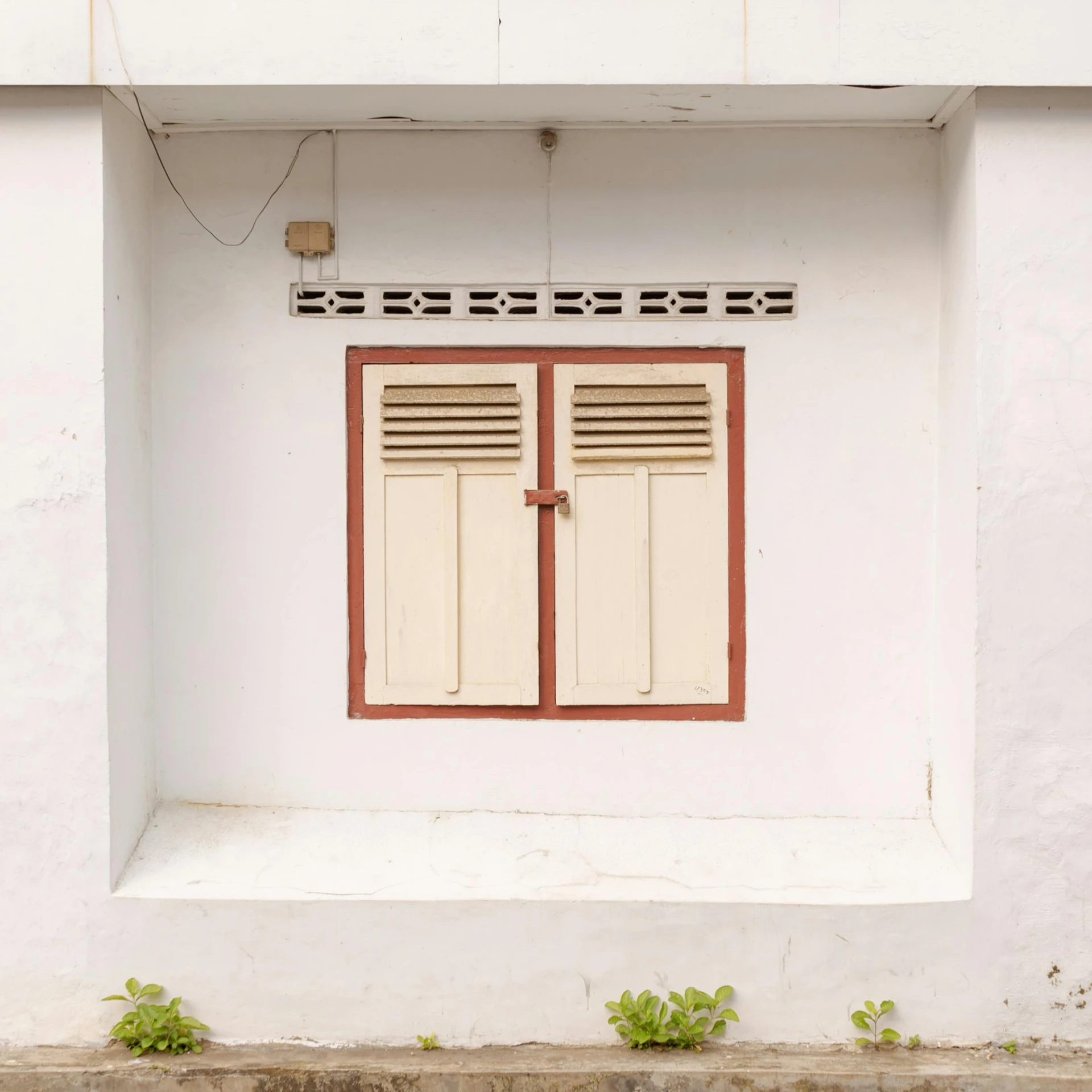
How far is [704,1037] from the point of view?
3154mm

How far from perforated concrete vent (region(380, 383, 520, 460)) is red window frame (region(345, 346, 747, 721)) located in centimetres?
10

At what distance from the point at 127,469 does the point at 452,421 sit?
3.70 ft

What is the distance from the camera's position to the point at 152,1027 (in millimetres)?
3062

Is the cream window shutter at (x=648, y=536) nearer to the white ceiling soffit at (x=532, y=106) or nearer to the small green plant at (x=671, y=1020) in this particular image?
the white ceiling soffit at (x=532, y=106)

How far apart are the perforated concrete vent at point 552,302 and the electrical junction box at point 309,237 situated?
0.42ft

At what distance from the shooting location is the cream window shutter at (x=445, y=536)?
3475mm

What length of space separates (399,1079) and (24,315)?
2711 mm

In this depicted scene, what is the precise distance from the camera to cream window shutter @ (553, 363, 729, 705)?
11.4 ft

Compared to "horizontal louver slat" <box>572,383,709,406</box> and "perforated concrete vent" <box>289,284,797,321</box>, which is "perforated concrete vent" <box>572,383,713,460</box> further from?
"perforated concrete vent" <box>289,284,797,321</box>

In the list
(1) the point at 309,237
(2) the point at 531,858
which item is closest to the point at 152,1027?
(2) the point at 531,858

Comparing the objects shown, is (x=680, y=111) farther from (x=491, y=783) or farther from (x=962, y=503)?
(x=491, y=783)
